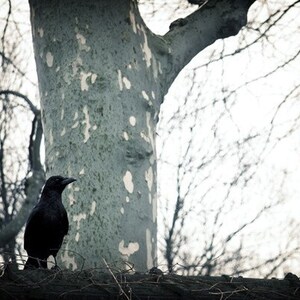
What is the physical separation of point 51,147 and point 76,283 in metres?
1.53

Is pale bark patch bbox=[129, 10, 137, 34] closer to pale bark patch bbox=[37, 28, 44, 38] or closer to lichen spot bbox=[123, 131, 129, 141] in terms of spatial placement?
pale bark patch bbox=[37, 28, 44, 38]

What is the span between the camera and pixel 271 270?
13508 mm

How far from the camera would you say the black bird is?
18.3 ft

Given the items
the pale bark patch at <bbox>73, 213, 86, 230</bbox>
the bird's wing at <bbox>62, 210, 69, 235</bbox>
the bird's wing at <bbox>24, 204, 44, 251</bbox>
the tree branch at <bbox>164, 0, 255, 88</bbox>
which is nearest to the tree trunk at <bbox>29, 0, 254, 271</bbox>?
the pale bark patch at <bbox>73, 213, 86, 230</bbox>

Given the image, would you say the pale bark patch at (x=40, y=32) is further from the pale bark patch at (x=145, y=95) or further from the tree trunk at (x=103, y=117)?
the pale bark patch at (x=145, y=95)

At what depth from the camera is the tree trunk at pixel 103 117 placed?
5203mm

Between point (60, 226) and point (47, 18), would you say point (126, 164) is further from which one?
point (47, 18)

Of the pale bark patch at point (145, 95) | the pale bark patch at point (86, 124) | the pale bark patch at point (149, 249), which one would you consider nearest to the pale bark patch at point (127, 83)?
the pale bark patch at point (145, 95)

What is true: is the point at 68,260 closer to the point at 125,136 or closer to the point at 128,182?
the point at 128,182

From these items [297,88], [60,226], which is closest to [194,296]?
[60,226]

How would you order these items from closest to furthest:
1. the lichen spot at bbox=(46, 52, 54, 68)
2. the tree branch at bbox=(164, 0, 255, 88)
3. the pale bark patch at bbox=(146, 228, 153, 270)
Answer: the pale bark patch at bbox=(146, 228, 153, 270) → the lichen spot at bbox=(46, 52, 54, 68) → the tree branch at bbox=(164, 0, 255, 88)

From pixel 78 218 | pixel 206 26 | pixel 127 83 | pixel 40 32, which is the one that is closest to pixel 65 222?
pixel 78 218

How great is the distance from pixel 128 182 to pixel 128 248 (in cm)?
45

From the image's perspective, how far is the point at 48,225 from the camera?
19.5 ft
